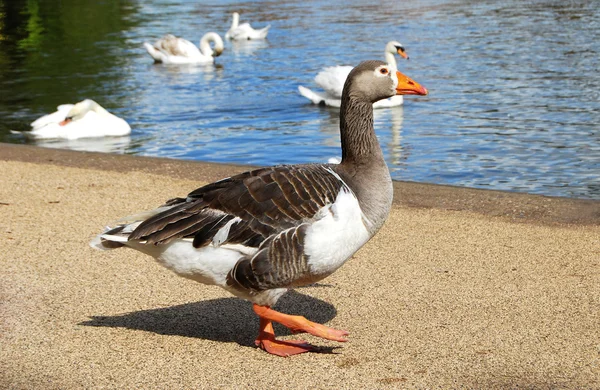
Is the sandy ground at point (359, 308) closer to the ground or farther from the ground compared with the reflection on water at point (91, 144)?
farther from the ground

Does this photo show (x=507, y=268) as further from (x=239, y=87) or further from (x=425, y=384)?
(x=239, y=87)

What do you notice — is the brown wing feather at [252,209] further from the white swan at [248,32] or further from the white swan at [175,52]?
the white swan at [248,32]

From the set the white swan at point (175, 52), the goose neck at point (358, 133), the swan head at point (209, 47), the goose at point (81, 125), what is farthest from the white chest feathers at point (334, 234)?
the swan head at point (209, 47)

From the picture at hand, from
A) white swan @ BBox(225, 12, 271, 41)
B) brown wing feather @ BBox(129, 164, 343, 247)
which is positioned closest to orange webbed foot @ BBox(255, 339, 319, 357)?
brown wing feather @ BBox(129, 164, 343, 247)

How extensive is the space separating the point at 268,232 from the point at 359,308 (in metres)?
1.27

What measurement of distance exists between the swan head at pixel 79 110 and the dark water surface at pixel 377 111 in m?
0.46

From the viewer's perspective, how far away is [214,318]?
19.8ft

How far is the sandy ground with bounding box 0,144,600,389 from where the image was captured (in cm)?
496

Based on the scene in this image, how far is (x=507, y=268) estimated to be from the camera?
22.3 ft

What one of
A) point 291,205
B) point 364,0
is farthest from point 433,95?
point 364,0

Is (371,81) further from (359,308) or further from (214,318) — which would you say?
(214,318)

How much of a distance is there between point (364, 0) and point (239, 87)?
2448cm

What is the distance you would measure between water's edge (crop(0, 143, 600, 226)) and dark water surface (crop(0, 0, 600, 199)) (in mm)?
1964

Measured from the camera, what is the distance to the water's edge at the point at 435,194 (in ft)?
27.3
